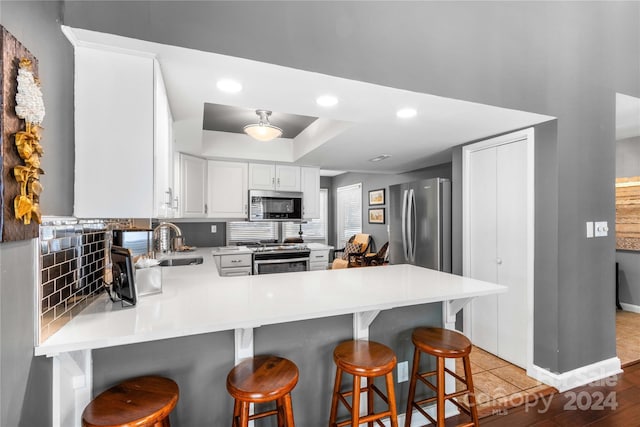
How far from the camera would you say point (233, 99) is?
73.7 inches

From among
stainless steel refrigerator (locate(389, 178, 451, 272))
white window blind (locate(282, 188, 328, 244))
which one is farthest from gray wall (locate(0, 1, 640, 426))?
white window blind (locate(282, 188, 328, 244))

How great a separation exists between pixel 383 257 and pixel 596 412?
130 inches

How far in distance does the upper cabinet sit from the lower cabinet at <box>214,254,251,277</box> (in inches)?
92.6

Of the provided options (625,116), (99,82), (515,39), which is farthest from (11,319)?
(625,116)

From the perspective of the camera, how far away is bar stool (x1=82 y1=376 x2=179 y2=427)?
1.03 metres

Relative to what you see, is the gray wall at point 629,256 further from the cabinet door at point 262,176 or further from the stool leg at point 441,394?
the cabinet door at point 262,176

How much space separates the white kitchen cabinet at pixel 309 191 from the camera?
4.45m

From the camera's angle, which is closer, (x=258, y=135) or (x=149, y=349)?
(x=149, y=349)

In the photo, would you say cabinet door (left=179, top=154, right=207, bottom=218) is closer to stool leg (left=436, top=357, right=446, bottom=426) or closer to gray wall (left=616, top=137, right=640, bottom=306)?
stool leg (left=436, top=357, right=446, bottom=426)

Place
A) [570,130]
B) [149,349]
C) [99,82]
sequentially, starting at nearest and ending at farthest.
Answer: [99,82]
[149,349]
[570,130]

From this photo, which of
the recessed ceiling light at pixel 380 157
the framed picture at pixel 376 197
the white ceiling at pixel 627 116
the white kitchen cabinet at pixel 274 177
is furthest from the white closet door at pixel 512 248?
→ the framed picture at pixel 376 197

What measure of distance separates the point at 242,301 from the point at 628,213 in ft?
16.4

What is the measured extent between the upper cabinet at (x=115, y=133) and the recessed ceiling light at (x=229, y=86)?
351mm

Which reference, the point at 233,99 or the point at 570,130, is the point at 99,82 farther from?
the point at 570,130
